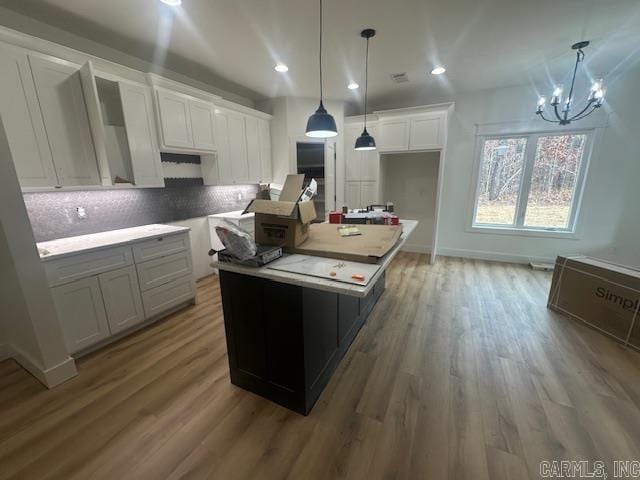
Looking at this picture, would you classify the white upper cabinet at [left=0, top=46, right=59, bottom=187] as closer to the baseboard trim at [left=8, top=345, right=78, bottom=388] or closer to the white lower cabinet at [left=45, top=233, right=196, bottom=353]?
the white lower cabinet at [left=45, top=233, right=196, bottom=353]

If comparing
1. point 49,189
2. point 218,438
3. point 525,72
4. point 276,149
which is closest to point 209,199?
point 276,149

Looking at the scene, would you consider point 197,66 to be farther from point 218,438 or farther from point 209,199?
point 218,438

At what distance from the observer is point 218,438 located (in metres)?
1.48

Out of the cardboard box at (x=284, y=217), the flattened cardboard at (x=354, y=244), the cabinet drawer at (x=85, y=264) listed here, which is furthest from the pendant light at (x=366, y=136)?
the cabinet drawer at (x=85, y=264)

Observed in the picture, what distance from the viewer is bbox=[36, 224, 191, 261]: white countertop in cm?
195

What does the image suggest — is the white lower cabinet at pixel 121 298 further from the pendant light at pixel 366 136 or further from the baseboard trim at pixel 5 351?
the pendant light at pixel 366 136

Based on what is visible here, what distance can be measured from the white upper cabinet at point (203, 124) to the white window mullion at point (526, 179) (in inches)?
189

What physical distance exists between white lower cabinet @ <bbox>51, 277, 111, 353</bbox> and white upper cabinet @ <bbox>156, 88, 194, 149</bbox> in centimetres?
169

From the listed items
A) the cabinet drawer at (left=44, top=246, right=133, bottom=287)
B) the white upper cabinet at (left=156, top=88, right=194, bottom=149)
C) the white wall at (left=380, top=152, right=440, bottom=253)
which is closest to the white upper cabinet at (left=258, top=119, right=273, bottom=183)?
the white upper cabinet at (left=156, top=88, right=194, bottom=149)

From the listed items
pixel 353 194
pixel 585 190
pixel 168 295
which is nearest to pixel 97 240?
pixel 168 295

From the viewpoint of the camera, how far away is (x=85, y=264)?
2.04m

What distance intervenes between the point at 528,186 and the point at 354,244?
4148 mm

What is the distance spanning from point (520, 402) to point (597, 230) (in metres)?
3.78

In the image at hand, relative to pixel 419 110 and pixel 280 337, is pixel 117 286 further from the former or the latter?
pixel 419 110
